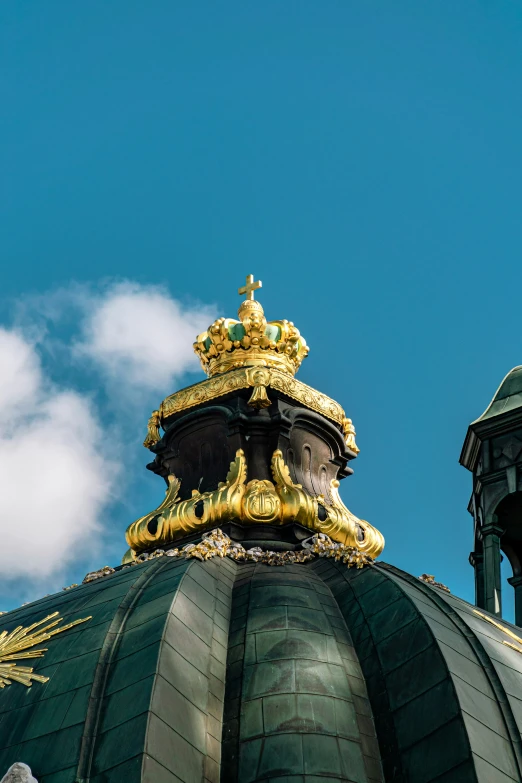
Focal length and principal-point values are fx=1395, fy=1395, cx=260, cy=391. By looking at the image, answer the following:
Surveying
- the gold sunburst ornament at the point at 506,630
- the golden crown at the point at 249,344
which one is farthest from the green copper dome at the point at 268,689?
the golden crown at the point at 249,344

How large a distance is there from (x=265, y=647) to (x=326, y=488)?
1196 centimetres

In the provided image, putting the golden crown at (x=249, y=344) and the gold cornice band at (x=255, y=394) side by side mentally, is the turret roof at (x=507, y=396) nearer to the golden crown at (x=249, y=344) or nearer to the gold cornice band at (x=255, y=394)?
the gold cornice band at (x=255, y=394)

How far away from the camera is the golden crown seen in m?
42.8

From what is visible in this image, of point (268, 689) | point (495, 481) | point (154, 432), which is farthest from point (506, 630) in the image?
point (154, 432)

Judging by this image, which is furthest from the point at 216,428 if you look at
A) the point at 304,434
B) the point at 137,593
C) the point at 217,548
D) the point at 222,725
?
the point at 222,725

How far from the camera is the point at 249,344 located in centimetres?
4303

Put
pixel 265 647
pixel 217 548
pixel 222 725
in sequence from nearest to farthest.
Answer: pixel 222 725, pixel 265 647, pixel 217 548

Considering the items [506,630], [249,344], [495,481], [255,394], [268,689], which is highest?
[249,344]

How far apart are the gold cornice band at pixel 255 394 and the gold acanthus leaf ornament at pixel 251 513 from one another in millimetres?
2327

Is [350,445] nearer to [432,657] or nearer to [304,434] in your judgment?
[304,434]

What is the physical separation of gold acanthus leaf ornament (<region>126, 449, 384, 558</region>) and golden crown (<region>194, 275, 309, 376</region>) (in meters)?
4.60

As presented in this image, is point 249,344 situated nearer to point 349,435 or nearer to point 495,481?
point 349,435

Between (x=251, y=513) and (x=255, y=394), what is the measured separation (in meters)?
4.43

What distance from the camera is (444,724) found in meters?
25.1
